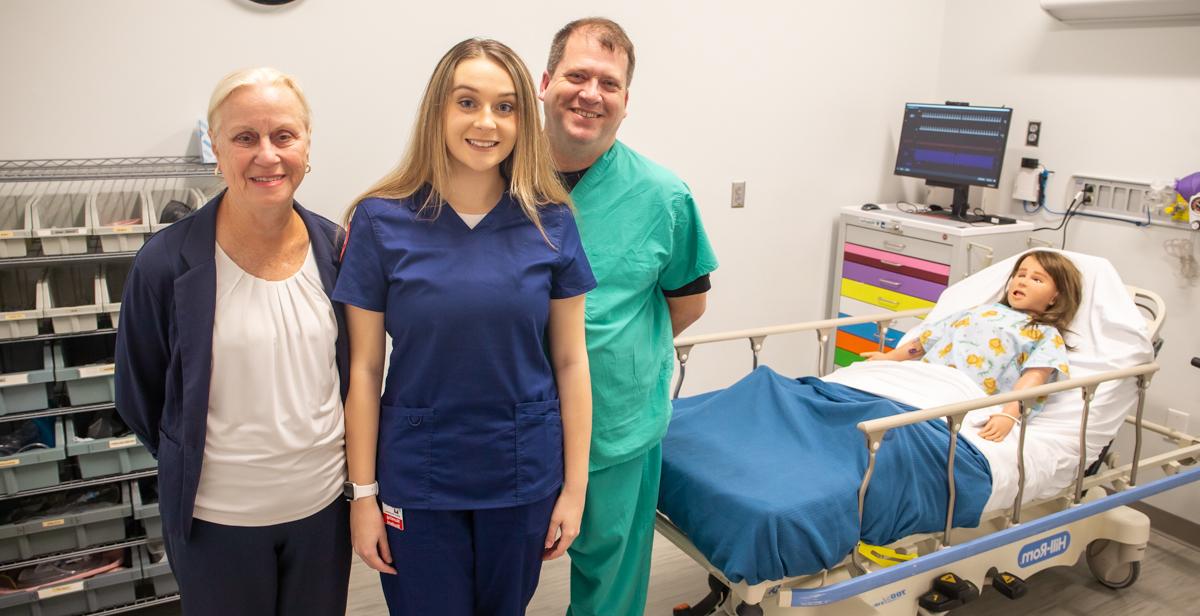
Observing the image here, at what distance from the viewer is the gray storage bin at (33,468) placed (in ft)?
7.47

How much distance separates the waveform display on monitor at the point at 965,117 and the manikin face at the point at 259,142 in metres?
3.04

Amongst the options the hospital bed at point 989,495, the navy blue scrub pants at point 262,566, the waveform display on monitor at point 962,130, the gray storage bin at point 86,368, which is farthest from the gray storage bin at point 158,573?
the waveform display on monitor at point 962,130

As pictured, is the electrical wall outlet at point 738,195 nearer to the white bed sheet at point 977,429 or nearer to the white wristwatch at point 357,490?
the white bed sheet at point 977,429

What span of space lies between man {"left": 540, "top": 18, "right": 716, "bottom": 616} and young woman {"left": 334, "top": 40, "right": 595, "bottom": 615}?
200 mm

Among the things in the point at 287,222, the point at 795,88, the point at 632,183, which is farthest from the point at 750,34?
the point at 287,222

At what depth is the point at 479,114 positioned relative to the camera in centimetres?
147

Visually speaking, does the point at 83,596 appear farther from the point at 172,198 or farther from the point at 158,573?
the point at 172,198

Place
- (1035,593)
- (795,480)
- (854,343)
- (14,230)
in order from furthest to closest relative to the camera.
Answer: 1. (854,343)
2. (1035,593)
3. (14,230)
4. (795,480)

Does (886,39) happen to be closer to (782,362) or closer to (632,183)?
(782,362)

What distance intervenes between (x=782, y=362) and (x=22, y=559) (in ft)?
9.89

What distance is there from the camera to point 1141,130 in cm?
333

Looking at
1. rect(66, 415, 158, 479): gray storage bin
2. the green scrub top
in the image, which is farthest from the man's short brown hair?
rect(66, 415, 158, 479): gray storage bin

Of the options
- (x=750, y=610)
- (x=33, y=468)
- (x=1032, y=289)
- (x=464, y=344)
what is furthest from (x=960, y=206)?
(x=33, y=468)

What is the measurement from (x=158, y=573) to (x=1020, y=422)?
7.71ft
